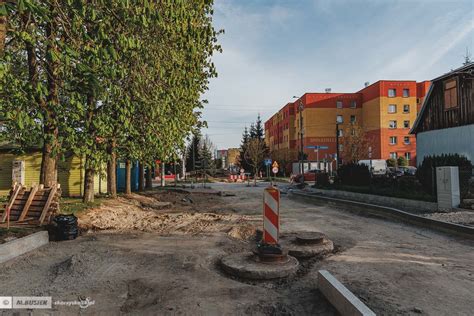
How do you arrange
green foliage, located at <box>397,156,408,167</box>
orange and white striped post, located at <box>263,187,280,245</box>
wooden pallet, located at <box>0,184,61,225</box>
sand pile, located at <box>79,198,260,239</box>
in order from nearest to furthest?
orange and white striped post, located at <box>263,187,280,245</box>, wooden pallet, located at <box>0,184,61,225</box>, sand pile, located at <box>79,198,260,239</box>, green foliage, located at <box>397,156,408,167</box>

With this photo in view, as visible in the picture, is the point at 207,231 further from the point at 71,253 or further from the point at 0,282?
the point at 0,282

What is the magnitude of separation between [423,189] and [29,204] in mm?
14527

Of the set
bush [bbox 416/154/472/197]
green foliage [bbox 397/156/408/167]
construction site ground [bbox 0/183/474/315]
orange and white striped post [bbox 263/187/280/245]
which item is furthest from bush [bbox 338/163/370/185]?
green foliage [bbox 397/156/408/167]

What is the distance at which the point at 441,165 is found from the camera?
13930mm

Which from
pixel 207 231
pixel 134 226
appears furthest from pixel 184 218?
pixel 207 231

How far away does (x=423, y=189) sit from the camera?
14336mm

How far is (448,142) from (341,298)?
2050 cm

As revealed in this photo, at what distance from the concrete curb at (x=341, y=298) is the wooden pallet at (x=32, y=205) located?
300 inches

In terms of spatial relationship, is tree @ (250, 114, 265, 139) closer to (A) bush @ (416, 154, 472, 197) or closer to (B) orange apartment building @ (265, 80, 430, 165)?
(B) orange apartment building @ (265, 80, 430, 165)

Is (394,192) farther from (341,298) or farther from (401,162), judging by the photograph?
(401,162)

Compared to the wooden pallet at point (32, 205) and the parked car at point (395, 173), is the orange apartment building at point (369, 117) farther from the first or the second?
the wooden pallet at point (32, 205)

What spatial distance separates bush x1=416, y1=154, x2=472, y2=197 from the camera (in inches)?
471

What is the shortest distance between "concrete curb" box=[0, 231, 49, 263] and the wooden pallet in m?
1.32

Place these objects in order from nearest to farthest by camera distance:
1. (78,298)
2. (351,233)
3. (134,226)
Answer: (78,298) < (351,233) < (134,226)
